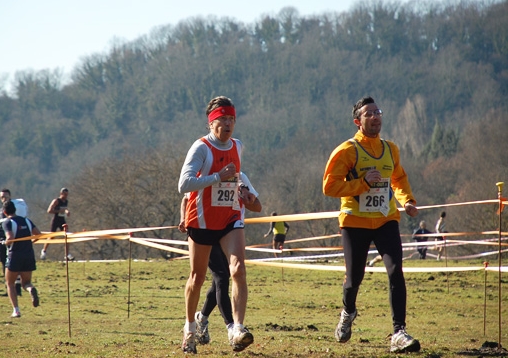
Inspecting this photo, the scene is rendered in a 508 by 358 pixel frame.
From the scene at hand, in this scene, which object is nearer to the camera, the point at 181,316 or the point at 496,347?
the point at 496,347

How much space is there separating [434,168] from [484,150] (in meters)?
8.34

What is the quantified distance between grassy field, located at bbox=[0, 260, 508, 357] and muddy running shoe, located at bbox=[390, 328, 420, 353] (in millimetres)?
70

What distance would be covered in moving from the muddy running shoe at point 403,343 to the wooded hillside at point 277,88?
3129 inches

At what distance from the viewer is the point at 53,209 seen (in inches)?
917

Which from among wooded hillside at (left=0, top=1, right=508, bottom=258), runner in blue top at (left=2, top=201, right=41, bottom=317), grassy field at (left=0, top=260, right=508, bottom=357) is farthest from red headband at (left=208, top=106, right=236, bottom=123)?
wooded hillside at (left=0, top=1, right=508, bottom=258)

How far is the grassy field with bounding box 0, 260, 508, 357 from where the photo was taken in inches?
351

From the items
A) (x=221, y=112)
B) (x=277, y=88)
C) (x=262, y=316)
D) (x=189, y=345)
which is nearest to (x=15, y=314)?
(x=262, y=316)

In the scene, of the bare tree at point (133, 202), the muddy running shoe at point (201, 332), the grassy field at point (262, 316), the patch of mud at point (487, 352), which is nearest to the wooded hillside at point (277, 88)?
the bare tree at point (133, 202)

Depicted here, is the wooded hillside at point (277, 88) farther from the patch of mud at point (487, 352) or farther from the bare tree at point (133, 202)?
the patch of mud at point (487, 352)

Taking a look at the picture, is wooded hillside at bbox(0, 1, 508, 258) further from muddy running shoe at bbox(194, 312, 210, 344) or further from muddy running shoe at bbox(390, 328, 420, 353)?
muddy running shoe at bbox(390, 328, 420, 353)

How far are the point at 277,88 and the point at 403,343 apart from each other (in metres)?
119

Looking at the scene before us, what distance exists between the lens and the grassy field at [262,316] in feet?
29.3

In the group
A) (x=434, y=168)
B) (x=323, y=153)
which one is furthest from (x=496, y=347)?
(x=323, y=153)

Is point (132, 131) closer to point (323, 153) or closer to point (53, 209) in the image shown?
point (323, 153)
